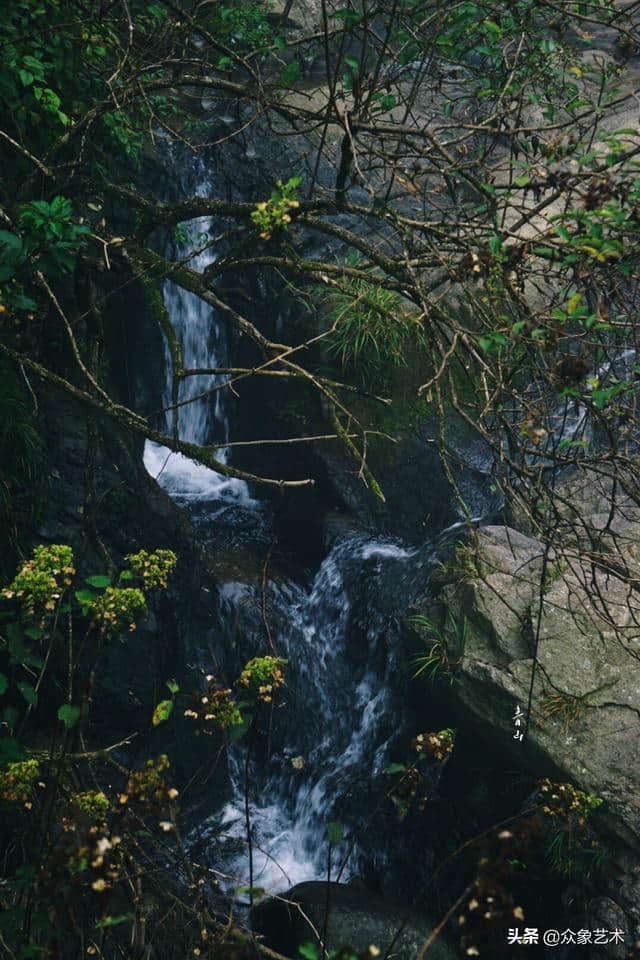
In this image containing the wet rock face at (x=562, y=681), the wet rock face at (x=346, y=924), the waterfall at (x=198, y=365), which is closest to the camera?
the wet rock face at (x=346, y=924)

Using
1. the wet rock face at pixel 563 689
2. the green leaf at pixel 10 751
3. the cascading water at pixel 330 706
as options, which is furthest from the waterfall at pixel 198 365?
the green leaf at pixel 10 751

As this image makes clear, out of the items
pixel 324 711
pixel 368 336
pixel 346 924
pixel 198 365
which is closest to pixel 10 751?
pixel 346 924

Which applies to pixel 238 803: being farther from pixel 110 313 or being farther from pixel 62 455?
pixel 110 313

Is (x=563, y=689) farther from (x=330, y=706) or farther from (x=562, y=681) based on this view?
(x=330, y=706)

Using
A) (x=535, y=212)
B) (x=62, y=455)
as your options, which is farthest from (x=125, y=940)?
(x=535, y=212)

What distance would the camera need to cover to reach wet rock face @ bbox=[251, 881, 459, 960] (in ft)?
11.9

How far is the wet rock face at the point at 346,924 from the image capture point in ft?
11.9

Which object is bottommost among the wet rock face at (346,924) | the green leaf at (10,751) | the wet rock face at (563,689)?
the wet rock face at (346,924)

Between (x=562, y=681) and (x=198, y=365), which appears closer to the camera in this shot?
(x=562, y=681)

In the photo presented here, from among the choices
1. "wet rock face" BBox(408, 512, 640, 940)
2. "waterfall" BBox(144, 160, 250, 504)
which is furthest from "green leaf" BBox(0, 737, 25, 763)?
"waterfall" BBox(144, 160, 250, 504)

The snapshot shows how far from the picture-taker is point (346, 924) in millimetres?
3707

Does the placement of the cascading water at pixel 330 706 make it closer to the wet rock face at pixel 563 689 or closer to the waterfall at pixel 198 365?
the wet rock face at pixel 563 689

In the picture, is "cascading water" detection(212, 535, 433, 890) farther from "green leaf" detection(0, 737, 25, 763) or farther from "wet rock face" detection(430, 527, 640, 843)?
"green leaf" detection(0, 737, 25, 763)

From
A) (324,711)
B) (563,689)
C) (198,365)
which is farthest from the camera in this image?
(198,365)
